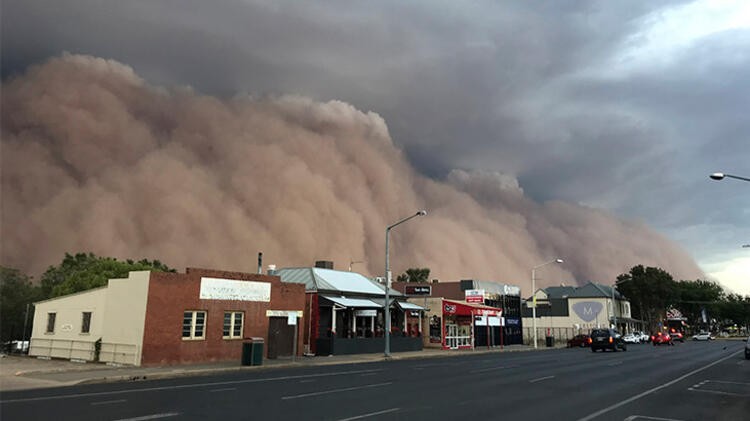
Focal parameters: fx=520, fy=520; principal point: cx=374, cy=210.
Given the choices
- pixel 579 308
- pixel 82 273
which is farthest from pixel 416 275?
pixel 82 273

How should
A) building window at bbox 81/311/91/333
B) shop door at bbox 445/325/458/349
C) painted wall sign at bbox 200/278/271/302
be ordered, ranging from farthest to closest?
shop door at bbox 445/325/458/349 → building window at bbox 81/311/91/333 → painted wall sign at bbox 200/278/271/302

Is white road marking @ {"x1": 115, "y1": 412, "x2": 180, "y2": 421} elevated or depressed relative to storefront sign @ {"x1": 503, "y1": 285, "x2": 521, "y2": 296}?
depressed

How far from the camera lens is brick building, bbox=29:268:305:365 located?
1025 inches

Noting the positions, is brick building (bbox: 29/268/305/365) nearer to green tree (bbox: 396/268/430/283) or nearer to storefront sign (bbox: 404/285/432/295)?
storefront sign (bbox: 404/285/432/295)

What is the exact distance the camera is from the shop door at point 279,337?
3095 centimetres

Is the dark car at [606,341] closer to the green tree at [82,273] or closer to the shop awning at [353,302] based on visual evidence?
the shop awning at [353,302]

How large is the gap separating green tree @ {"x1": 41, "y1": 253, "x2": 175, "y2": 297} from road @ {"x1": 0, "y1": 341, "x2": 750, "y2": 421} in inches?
1416

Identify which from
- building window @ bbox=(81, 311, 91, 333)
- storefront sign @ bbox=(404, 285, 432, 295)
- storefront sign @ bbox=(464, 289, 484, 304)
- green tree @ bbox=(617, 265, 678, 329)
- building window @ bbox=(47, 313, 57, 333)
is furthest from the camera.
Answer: green tree @ bbox=(617, 265, 678, 329)

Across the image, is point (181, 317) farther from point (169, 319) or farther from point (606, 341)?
point (606, 341)

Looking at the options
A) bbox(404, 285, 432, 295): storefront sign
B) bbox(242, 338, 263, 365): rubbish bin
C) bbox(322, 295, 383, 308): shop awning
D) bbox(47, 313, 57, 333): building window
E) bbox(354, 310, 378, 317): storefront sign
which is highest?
bbox(404, 285, 432, 295): storefront sign

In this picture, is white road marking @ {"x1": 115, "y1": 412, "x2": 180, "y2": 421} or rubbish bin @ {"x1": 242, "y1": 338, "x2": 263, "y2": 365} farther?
rubbish bin @ {"x1": 242, "y1": 338, "x2": 263, "y2": 365}

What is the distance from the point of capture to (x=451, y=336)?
5091cm

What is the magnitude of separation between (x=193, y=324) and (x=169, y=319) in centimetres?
151

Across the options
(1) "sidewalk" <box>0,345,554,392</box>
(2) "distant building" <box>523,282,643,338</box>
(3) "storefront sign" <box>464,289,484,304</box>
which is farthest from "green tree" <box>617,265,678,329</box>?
(1) "sidewalk" <box>0,345,554,392</box>
